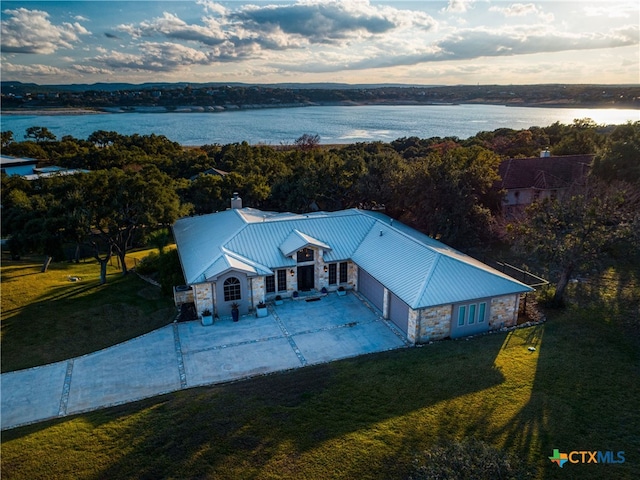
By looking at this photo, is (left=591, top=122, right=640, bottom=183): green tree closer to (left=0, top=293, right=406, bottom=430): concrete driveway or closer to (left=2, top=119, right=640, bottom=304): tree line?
(left=2, top=119, right=640, bottom=304): tree line

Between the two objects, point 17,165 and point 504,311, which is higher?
point 17,165

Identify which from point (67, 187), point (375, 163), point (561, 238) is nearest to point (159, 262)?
point (67, 187)

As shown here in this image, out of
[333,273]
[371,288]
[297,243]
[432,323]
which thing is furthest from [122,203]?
[432,323]

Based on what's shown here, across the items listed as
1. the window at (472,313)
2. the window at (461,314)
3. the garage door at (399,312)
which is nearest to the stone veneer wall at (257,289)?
the garage door at (399,312)

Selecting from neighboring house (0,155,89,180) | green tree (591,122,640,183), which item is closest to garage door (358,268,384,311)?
green tree (591,122,640,183)

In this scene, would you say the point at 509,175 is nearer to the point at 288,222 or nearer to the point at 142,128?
the point at 288,222

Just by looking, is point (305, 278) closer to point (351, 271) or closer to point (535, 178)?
point (351, 271)
